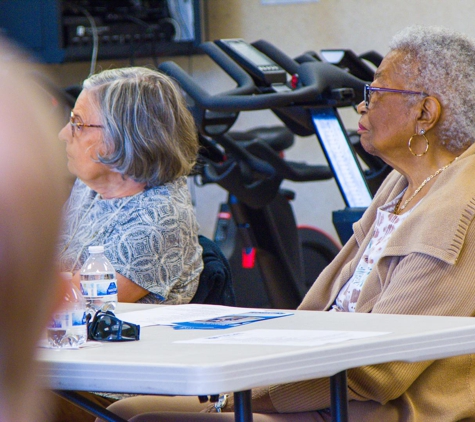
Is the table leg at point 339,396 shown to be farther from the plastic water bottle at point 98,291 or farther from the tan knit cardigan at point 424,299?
the plastic water bottle at point 98,291

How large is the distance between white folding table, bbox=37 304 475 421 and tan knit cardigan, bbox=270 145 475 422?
0.37 ft

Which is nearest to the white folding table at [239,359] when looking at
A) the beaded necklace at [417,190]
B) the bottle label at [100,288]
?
the bottle label at [100,288]

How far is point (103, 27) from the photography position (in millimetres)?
5027

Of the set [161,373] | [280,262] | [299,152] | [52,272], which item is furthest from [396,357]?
[299,152]

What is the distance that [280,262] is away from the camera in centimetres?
353

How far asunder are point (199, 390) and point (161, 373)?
6 cm

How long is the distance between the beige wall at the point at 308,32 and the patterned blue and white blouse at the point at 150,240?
3.07m

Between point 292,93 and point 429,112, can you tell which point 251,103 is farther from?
point 429,112

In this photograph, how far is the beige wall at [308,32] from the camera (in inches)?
192

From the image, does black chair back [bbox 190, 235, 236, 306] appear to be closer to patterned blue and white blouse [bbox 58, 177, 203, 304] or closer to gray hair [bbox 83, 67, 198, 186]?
patterned blue and white blouse [bbox 58, 177, 203, 304]

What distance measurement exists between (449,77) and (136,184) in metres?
0.85

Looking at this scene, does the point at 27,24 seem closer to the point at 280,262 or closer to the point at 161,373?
the point at 280,262

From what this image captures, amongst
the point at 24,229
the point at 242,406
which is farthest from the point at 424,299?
the point at 24,229

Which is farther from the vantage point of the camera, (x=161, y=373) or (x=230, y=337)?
(x=230, y=337)
